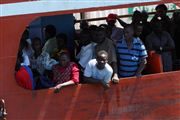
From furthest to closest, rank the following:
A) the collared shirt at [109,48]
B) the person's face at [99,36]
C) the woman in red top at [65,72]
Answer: the person's face at [99,36], the collared shirt at [109,48], the woman in red top at [65,72]

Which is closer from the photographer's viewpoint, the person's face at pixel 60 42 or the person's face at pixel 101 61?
the person's face at pixel 101 61

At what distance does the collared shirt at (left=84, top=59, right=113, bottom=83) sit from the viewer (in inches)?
214

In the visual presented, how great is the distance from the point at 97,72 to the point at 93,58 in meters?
0.29

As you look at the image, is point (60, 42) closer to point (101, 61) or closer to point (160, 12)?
point (101, 61)

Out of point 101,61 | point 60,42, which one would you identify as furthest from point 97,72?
point 60,42

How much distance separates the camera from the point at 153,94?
5.73 metres

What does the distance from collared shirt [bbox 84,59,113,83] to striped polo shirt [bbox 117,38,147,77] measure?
301mm

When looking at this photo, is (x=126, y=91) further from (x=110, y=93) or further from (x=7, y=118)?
(x=7, y=118)

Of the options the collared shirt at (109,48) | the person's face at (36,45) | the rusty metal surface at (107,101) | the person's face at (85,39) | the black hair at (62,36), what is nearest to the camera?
the rusty metal surface at (107,101)

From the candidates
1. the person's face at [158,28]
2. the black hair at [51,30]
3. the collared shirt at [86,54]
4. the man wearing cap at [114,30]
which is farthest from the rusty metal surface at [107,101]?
the black hair at [51,30]

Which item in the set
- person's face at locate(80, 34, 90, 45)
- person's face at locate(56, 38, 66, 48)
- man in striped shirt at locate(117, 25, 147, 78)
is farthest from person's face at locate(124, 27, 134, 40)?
person's face at locate(56, 38, 66, 48)

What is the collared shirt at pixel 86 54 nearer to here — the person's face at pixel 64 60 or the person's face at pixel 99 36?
the person's face at pixel 99 36

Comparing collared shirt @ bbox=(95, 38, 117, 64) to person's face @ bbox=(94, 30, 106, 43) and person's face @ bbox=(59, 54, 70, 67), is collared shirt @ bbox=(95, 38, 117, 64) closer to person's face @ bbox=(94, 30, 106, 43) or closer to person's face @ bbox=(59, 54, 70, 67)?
person's face @ bbox=(94, 30, 106, 43)

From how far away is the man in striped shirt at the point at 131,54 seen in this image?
223 inches
